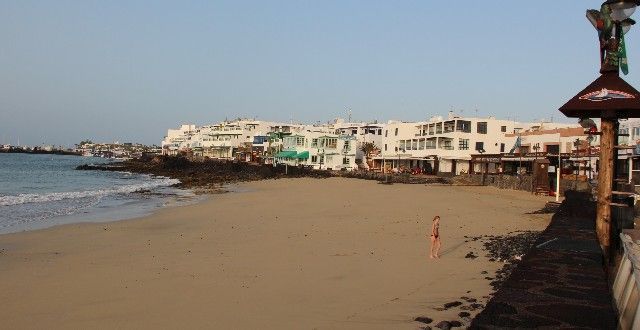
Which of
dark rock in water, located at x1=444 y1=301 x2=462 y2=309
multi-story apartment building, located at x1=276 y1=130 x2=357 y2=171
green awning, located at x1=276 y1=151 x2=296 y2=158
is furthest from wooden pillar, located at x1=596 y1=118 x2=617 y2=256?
green awning, located at x1=276 y1=151 x2=296 y2=158

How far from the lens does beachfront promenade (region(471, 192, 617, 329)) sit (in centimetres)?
416

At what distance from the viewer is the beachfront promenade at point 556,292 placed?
4156mm

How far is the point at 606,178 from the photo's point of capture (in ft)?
24.8

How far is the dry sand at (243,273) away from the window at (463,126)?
45582 mm

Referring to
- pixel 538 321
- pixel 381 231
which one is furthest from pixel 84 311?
pixel 381 231

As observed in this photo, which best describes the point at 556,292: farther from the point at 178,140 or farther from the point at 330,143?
the point at 178,140

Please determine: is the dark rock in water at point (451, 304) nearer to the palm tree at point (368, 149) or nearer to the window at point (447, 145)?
the window at point (447, 145)

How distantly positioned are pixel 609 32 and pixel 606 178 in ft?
7.15

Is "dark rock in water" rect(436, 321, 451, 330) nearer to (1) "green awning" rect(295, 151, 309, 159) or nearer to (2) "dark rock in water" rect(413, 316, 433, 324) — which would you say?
(2) "dark rock in water" rect(413, 316, 433, 324)

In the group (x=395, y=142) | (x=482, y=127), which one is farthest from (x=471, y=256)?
(x=395, y=142)

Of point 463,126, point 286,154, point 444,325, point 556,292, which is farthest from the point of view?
point 286,154

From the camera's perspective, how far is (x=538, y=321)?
4.17m

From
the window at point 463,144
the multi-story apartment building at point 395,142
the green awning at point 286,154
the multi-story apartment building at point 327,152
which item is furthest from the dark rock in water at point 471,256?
the green awning at point 286,154

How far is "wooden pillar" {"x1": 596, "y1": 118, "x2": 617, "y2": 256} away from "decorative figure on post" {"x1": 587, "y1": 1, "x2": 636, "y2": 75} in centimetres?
85
